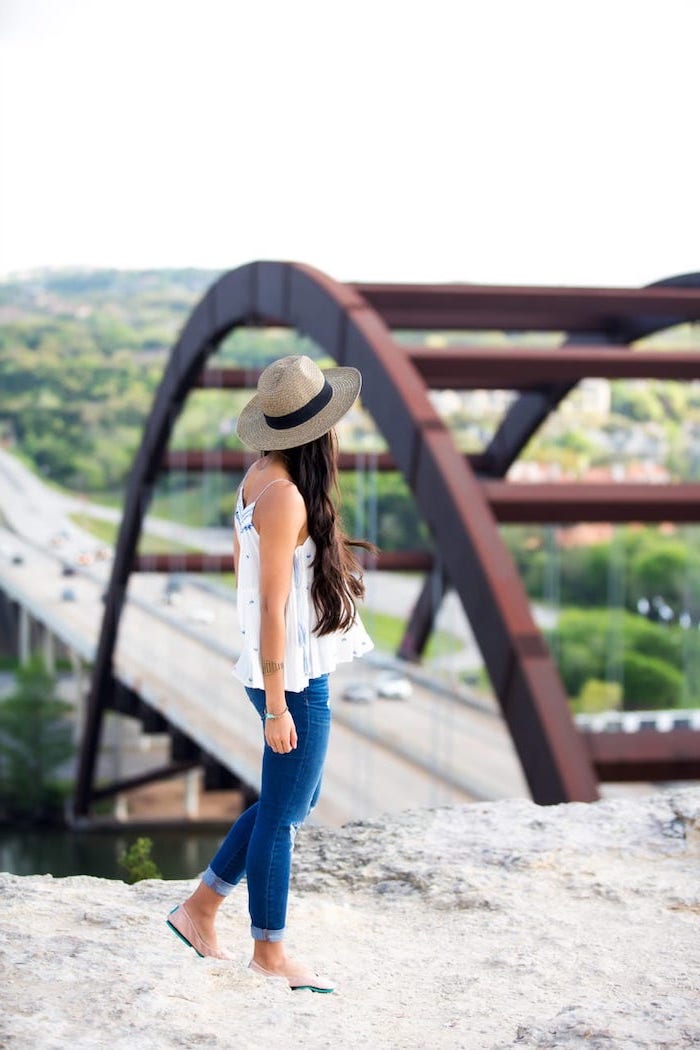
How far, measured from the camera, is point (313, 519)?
3.34 metres

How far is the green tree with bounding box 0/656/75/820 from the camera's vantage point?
33.5 m

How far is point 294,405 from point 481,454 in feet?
53.7

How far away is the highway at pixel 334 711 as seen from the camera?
54.1 feet

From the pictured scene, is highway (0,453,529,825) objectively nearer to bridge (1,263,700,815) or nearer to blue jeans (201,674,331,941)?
bridge (1,263,700,815)

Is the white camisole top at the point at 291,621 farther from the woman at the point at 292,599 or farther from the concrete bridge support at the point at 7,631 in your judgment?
the concrete bridge support at the point at 7,631

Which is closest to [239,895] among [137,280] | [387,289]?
[387,289]

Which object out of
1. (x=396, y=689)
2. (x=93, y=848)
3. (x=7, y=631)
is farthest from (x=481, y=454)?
(x=7, y=631)

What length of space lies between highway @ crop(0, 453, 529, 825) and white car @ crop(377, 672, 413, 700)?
17 centimetres

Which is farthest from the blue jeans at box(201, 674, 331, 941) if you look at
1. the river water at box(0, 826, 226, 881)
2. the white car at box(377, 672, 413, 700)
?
the river water at box(0, 826, 226, 881)

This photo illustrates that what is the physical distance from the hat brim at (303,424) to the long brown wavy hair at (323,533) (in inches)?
1.4

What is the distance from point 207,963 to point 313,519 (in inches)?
44.8

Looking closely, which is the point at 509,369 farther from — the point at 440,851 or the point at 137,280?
the point at 137,280

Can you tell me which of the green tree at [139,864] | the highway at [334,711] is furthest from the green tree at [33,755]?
the green tree at [139,864]

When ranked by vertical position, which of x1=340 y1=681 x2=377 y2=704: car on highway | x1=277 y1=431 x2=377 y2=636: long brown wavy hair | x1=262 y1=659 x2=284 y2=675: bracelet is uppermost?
x1=277 y1=431 x2=377 y2=636: long brown wavy hair
